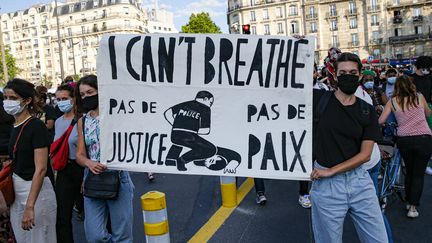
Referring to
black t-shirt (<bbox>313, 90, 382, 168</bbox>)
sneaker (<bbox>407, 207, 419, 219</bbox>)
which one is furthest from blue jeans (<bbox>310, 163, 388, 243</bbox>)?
sneaker (<bbox>407, 207, 419, 219</bbox>)

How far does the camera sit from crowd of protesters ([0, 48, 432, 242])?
2.88 m

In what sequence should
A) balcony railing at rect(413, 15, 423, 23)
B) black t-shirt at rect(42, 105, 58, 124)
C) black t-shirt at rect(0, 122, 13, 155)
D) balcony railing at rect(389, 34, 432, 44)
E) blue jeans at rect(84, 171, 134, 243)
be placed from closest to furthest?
blue jeans at rect(84, 171, 134, 243), black t-shirt at rect(0, 122, 13, 155), black t-shirt at rect(42, 105, 58, 124), balcony railing at rect(389, 34, 432, 44), balcony railing at rect(413, 15, 423, 23)

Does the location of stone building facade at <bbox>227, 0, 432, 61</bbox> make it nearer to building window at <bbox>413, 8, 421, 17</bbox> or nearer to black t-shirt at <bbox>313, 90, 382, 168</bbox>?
→ building window at <bbox>413, 8, 421, 17</bbox>

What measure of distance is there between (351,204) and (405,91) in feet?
7.56

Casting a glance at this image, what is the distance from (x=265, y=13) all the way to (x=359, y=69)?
66.0 meters

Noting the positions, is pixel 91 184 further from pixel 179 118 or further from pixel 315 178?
pixel 315 178

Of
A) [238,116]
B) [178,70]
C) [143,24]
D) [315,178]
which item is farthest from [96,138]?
[143,24]

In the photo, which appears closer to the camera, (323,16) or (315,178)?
(315,178)

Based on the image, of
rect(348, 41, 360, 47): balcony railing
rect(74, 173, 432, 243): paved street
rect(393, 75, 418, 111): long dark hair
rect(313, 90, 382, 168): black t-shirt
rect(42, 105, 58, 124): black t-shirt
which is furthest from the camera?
rect(348, 41, 360, 47): balcony railing

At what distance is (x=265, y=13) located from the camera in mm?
66562

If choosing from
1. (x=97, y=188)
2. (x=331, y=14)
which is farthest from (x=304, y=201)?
(x=331, y=14)

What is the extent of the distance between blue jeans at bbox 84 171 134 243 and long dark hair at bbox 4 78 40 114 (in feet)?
2.86

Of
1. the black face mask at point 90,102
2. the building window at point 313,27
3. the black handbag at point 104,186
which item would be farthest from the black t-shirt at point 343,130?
the building window at point 313,27

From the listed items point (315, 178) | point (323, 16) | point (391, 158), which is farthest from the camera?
point (323, 16)
